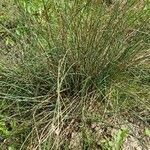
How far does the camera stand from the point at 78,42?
2.65 meters

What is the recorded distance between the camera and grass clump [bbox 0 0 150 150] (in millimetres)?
2576

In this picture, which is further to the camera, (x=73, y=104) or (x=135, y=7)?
(x=135, y=7)

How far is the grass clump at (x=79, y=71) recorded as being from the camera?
258 centimetres

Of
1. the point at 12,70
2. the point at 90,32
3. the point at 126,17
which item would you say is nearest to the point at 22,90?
the point at 12,70

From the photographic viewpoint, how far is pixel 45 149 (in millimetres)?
2438

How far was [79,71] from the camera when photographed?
265cm

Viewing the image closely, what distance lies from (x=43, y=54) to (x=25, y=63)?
6.6 inches

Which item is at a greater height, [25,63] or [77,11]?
[77,11]

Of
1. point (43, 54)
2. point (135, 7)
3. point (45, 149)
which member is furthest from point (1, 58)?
point (135, 7)

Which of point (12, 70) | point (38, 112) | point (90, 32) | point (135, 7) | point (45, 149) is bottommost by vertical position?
point (45, 149)

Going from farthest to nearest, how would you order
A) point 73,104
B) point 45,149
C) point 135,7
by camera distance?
1. point 135,7
2. point 73,104
3. point 45,149

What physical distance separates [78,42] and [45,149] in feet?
2.25

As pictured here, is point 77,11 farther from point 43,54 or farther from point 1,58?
point 1,58

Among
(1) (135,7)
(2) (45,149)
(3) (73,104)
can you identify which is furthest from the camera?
(1) (135,7)
